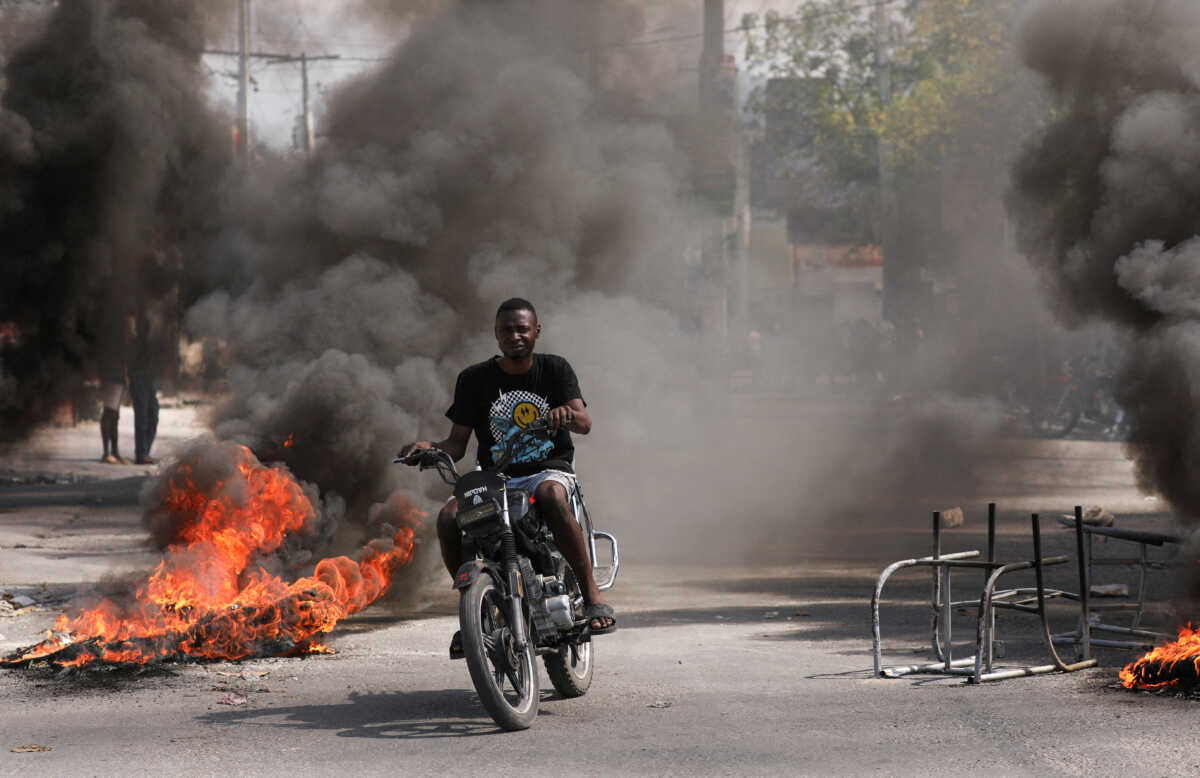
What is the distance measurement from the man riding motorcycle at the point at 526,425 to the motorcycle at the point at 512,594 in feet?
0.25

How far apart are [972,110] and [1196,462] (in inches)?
Answer: 1152

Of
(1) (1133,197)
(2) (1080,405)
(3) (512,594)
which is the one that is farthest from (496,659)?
(2) (1080,405)

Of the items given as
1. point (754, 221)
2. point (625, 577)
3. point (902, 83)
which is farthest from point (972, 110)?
point (754, 221)

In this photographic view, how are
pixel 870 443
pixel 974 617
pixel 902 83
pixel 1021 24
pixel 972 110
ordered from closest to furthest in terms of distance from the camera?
pixel 974 617, pixel 1021 24, pixel 870 443, pixel 972 110, pixel 902 83

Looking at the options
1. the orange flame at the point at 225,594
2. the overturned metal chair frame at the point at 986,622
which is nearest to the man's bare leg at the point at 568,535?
the overturned metal chair frame at the point at 986,622

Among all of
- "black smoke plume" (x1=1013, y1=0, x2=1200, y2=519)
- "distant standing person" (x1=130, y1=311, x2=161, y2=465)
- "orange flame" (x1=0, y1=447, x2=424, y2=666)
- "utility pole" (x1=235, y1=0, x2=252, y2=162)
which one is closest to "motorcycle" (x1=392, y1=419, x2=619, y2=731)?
"orange flame" (x1=0, y1=447, x2=424, y2=666)

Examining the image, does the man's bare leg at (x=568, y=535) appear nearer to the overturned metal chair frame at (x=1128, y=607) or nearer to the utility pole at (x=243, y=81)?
the overturned metal chair frame at (x=1128, y=607)

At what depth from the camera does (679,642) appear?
27.0 ft

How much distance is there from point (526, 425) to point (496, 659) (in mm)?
1043

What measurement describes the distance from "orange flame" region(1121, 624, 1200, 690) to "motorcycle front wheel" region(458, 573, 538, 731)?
259 centimetres

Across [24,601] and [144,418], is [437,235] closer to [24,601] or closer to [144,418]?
[24,601]

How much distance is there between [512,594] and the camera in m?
5.98

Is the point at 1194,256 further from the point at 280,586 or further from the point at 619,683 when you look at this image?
the point at 280,586

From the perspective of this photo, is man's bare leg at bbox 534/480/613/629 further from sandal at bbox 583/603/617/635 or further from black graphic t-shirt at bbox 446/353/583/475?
black graphic t-shirt at bbox 446/353/583/475
